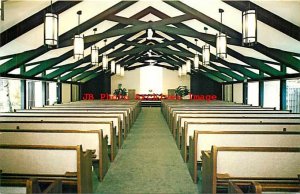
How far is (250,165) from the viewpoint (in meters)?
3.06

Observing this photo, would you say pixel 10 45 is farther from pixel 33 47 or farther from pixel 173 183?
pixel 173 183

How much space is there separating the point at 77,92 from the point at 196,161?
1583cm

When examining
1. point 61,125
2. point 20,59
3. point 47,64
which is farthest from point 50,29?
point 47,64

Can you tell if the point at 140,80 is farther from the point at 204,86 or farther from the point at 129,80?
the point at 204,86

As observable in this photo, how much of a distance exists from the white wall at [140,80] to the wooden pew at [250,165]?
63.6 feet

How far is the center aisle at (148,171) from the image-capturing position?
12.4 ft

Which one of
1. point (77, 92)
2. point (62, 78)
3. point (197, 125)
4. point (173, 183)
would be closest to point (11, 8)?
point (197, 125)

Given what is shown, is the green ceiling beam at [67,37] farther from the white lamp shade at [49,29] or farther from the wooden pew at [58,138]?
the wooden pew at [58,138]

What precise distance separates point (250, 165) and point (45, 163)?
6.49 ft

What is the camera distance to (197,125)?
189 inches

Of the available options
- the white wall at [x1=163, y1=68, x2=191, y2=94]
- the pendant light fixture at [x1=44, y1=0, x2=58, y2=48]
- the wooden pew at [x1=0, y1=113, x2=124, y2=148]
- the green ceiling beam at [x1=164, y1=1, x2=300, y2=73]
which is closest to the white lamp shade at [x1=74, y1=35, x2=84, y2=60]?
the pendant light fixture at [x1=44, y1=0, x2=58, y2=48]

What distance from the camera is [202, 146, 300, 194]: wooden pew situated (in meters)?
2.95

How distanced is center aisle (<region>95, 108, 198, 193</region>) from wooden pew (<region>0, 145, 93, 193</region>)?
846mm

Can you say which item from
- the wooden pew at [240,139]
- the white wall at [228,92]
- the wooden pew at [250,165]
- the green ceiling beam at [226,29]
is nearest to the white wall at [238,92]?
the white wall at [228,92]
